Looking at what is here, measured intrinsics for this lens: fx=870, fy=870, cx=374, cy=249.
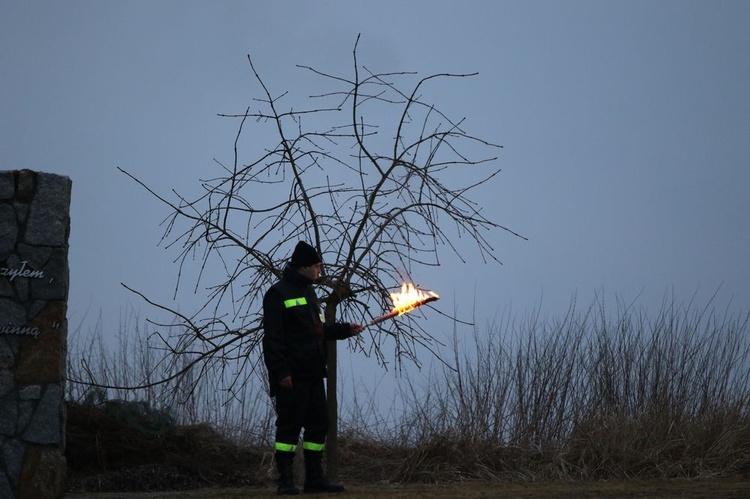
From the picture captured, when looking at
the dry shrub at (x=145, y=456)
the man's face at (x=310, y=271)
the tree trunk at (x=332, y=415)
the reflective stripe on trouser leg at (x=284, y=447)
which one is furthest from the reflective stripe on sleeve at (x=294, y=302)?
the dry shrub at (x=145, y=456)

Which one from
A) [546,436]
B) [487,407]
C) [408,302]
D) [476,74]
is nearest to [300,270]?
[408,302]

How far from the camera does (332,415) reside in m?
6.98


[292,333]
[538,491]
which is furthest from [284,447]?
[538,491]

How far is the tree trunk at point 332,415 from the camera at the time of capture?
692 cm

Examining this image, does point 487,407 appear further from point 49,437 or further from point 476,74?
point 49,437

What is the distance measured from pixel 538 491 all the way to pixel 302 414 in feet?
6.11

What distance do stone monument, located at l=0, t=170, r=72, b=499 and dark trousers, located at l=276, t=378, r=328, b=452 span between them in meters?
1.88

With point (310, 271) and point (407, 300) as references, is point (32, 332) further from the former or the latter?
point (407, 300)

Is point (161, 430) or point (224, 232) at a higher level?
point (224, 232)

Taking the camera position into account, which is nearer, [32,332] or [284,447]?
[284,447]

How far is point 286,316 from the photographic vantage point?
6359 mm

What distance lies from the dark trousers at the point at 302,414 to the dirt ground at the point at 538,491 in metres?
0.44

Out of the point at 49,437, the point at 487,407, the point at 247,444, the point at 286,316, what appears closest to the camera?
the point at 286,316

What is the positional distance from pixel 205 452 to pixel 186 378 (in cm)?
124
